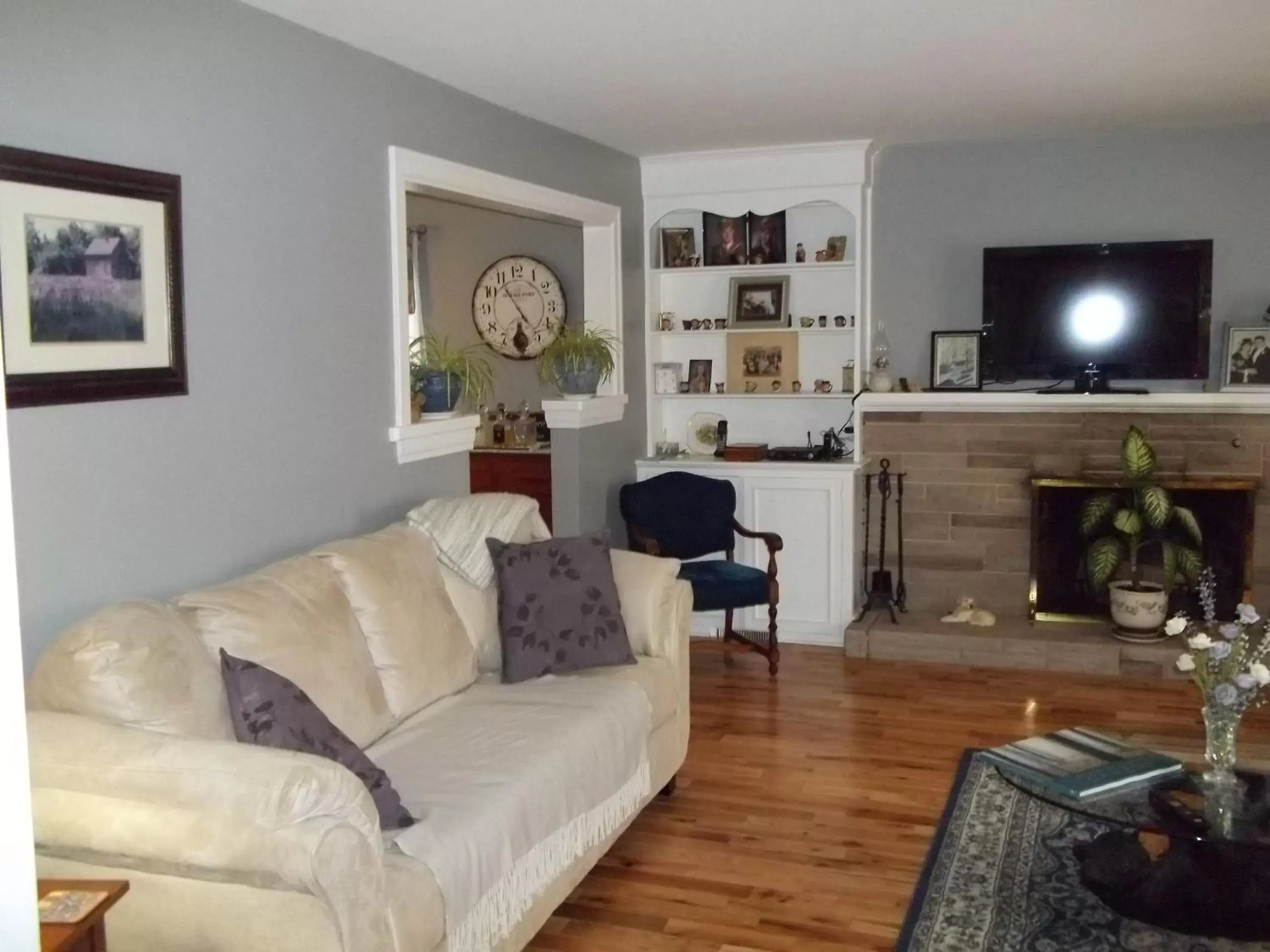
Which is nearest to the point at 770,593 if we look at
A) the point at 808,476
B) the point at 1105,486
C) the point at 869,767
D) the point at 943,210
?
the point at 808,476

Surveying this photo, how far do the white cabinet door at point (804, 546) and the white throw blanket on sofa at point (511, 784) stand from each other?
7.86 feet

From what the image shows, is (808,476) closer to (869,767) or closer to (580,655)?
(869,767)

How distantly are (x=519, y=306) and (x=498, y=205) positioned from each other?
2428 millimetres

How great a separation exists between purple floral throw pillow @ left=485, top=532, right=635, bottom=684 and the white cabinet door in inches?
82.5

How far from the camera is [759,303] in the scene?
231 inches

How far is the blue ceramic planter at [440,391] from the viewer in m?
3.96

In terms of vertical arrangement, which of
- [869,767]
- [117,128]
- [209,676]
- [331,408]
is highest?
[117,128]

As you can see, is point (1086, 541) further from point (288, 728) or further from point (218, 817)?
point (218, 817)

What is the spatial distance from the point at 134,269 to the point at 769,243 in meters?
3.68

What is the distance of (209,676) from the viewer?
2.45m

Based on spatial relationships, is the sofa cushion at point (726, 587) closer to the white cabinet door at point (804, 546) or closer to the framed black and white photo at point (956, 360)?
the white cabinet door at point (804, 546)

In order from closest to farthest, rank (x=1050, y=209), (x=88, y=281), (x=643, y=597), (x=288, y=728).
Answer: (x=288, y=728) < (x=88, y=281) < (x=643, y=597) < (x=1050, y=209)

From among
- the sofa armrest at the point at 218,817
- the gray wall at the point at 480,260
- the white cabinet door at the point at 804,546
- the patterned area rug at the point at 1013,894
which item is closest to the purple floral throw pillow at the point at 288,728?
the sofa armrest at the point at 218,817

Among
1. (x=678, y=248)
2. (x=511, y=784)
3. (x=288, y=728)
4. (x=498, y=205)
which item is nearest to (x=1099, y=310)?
(x=678, y=248)
